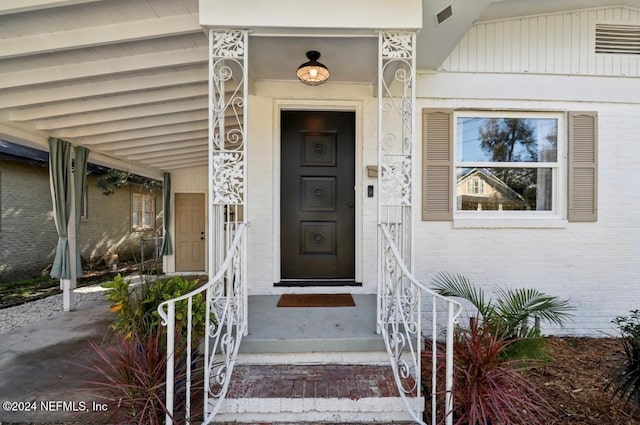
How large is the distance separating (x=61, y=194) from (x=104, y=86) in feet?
7.11

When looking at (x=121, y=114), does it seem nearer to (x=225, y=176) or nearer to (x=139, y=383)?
(x=225, y=176)

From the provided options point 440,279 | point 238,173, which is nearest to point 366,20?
point 238,173

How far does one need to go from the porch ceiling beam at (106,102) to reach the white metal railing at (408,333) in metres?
2.88

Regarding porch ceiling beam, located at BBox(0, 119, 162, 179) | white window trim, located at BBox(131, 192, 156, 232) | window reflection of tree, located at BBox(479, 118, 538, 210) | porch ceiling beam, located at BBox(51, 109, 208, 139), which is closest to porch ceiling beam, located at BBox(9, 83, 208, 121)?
porch ceiling beam, located at BBox(0, 119, 162, 179)

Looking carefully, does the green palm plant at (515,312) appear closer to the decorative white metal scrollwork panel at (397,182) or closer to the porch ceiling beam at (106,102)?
the decorative white metal scrollwork panel at (397,182)

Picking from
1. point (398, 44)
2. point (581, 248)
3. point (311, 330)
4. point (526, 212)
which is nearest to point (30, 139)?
point (311, 330)

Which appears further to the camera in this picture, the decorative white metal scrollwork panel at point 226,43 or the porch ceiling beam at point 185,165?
the porch ceiling beam at point 185,165

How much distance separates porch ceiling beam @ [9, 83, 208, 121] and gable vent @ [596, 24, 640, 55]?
16.3ft

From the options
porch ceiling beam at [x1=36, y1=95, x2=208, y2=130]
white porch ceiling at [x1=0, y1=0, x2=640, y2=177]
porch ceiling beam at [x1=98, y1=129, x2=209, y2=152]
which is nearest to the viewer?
white porch ceiling at [x1=0, y1=0, x2=640, y2=177]

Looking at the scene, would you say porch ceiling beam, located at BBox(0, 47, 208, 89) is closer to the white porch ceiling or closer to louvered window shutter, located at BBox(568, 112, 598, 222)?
the white porch ceiling

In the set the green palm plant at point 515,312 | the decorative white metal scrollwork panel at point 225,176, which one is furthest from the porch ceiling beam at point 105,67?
the green palm plant at point 515,312

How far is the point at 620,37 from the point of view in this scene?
3766mm

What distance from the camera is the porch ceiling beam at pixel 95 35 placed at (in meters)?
2.59

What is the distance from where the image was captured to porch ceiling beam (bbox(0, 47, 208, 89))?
2967 millimetres
